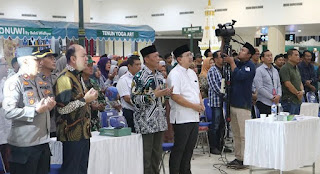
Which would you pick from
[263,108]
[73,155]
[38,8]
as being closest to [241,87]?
[263,108]

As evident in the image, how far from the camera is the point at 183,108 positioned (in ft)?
17.9

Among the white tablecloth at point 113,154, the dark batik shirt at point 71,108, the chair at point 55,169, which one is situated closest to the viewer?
the dark batik shirt at point 71,108

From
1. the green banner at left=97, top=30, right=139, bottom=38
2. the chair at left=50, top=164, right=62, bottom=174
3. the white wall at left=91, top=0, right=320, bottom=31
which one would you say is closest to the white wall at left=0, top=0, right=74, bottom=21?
the white wall at left=91, top=0, right=320, bottom=31

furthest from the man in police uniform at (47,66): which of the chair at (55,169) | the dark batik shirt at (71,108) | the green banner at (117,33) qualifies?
the green banner at (117,33)

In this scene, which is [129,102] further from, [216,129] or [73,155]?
[216,129]

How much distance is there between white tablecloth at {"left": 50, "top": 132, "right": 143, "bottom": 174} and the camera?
4.69m

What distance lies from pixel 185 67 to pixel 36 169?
2.29m

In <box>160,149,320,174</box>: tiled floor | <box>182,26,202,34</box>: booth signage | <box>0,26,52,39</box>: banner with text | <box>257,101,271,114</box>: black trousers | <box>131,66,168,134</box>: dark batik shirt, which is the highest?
<box>182,26,202,34</box>: booth signage

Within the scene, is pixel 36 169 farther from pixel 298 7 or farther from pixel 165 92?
pixel 298 7

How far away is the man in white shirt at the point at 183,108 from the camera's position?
5.44m

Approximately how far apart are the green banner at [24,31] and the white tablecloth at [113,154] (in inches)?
237

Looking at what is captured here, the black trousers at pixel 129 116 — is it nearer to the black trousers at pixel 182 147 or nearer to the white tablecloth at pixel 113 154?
the black trousers at pixel 182 147

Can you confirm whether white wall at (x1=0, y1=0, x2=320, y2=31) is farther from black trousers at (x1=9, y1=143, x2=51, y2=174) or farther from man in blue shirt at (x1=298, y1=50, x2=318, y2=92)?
black trousers at (x1=9, y1=143, x2=51, y2=174)

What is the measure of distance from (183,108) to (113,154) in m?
1.08
